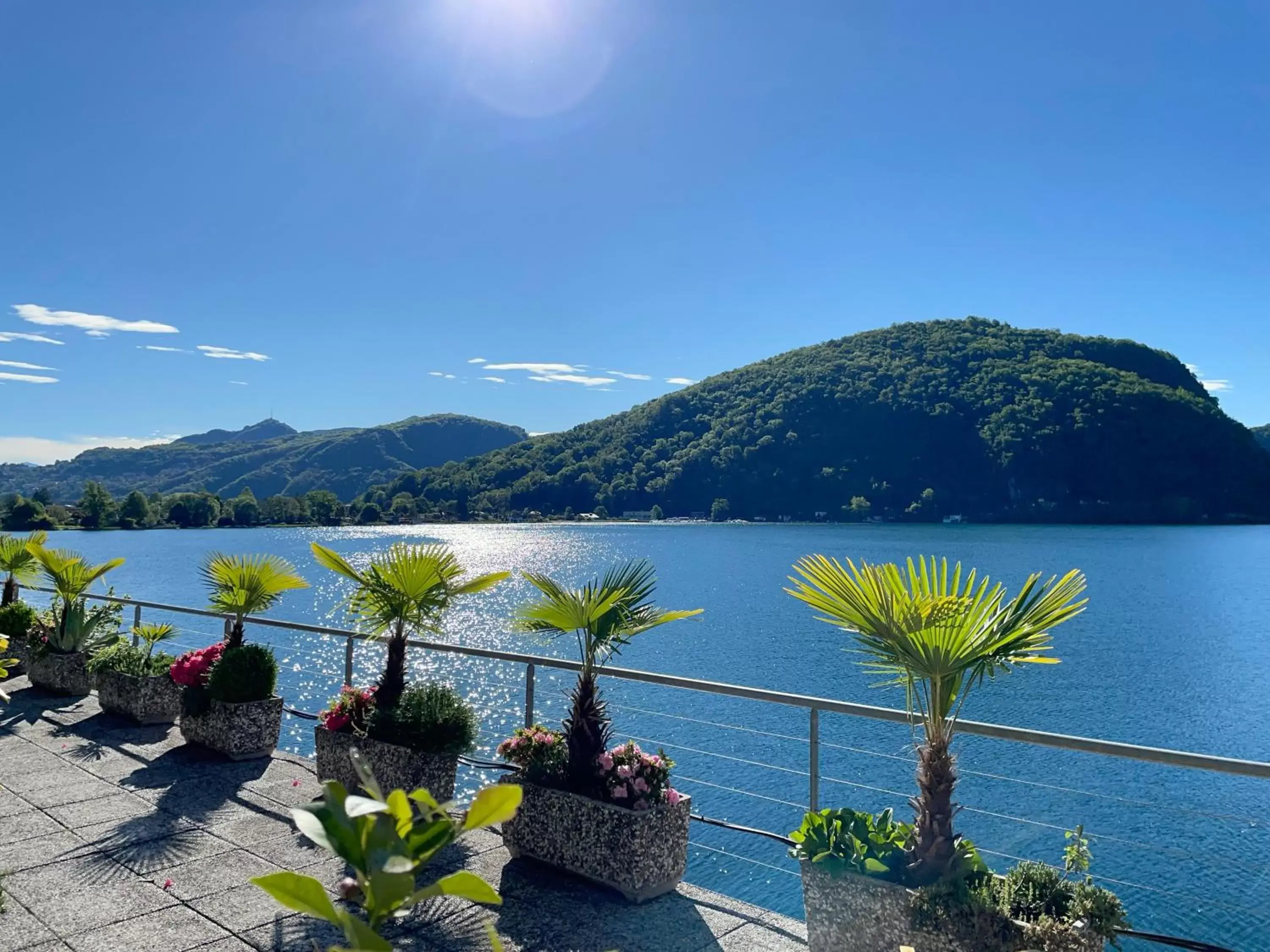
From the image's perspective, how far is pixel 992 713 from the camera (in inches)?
966

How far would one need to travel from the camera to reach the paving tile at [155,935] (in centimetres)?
401

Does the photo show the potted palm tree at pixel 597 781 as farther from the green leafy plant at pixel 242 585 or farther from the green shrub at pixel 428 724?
the green leafy plant at pixel 242 585

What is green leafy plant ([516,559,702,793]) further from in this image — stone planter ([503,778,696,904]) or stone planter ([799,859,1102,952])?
stone planter ([799,859,1102,952])

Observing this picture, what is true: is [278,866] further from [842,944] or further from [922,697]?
[922,697]

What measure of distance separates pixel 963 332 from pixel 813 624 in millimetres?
116007

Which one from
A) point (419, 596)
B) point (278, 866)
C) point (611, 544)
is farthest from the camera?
point (611, 544)

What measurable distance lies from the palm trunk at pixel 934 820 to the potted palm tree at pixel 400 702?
3.03m

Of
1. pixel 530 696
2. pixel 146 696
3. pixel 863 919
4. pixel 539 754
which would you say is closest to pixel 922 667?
pixel 863 919

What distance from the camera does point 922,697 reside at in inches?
151

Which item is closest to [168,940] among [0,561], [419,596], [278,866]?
[278,866]

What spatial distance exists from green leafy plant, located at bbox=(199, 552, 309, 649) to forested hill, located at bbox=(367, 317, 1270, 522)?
11596 centimetres

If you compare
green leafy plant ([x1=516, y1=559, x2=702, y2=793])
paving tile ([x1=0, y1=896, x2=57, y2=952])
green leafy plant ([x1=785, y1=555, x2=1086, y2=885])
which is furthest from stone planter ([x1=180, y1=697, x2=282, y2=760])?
green leafy plant ([x1=785, y1=555, x2=1086, y2=885])

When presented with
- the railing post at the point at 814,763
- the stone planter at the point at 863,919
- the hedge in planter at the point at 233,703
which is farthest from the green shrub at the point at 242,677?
the stone planter at the point at 863,919

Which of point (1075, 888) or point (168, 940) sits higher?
point (1075, 888)
